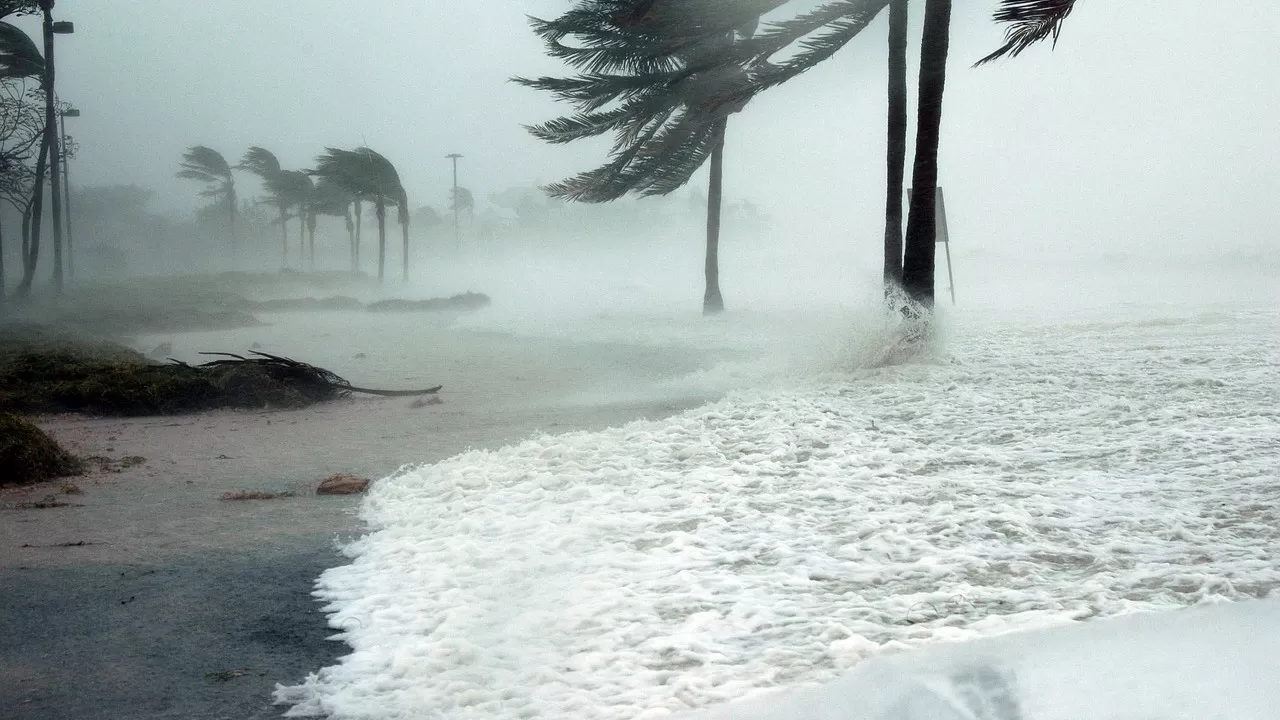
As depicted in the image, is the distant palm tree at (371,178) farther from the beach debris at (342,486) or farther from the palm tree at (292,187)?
the beach debris at (342,486)

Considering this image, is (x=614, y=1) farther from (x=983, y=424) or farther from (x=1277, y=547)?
(x=1277, y=547)

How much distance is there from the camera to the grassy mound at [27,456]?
5246mm

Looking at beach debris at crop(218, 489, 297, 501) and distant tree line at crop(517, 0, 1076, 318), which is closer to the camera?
beach debris at crop(218, 489, 297, 501)

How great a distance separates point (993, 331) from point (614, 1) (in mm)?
8327

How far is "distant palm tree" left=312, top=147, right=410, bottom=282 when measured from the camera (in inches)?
1613

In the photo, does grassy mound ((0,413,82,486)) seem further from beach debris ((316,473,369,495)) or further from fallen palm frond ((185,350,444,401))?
fallen palm frond ((185,350,444,401))

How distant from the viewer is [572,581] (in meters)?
3.13

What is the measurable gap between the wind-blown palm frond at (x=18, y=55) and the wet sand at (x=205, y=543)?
19.7 meters

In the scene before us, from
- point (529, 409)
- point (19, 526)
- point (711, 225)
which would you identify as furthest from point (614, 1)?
point (19, 526)

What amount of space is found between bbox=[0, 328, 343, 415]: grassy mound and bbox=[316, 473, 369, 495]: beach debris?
3868mm

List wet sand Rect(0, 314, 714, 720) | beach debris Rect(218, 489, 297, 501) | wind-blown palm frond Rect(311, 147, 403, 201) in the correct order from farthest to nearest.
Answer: wind-blown palm frond Rect(311, 147, 403, 201) < beach debris Rect(218, 489, 297, 501) < wet sand Rect(0, 314, 714, 720)

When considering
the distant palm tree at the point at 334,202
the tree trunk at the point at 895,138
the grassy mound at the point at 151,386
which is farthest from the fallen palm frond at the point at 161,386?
the distant palm tree at the point at 334,202

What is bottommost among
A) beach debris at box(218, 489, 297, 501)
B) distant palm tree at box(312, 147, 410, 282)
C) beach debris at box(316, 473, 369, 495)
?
beach debris at box(218, 489, 297, 501)

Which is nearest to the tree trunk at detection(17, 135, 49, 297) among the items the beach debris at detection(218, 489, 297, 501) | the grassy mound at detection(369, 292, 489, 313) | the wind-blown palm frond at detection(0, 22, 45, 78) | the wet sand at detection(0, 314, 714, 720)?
the wind-blown palm frond at detection(0, 22, 45, 78)
